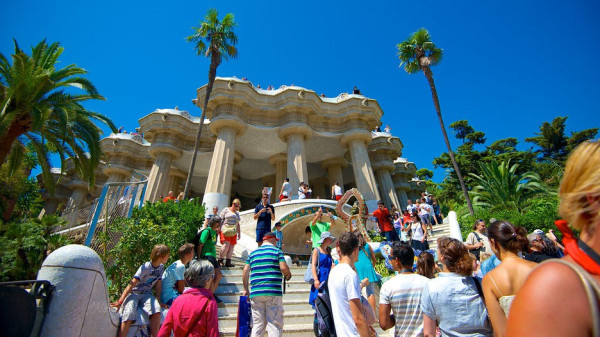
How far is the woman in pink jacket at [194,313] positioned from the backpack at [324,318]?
1.05 metres

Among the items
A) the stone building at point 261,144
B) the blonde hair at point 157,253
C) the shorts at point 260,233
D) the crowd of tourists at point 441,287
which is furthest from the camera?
the stone building at point 261,144

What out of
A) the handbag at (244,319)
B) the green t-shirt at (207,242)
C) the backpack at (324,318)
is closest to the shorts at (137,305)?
the handbag at (244,319)

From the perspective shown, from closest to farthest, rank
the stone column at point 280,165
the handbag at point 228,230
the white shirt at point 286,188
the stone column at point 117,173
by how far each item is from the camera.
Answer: the handbag at point 228,230
the white shirt at point 286,188
the stone column at point 280,165
the stone column at point 117,173

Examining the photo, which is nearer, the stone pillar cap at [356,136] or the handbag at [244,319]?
the handbag at [244,319]

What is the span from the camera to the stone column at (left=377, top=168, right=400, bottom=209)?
21.2 meters

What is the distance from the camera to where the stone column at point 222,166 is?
13572 millimetres

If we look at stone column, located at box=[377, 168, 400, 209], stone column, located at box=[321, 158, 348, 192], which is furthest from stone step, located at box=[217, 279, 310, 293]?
stone column, located at box=[377, 168, 400, 209]

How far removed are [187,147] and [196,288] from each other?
18.5 meters

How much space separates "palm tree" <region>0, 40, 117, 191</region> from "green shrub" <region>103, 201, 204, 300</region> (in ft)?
16.6

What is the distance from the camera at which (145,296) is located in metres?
3.57

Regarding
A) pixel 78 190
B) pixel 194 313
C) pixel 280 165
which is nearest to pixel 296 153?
pixel 280 165

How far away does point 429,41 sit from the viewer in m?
17.7

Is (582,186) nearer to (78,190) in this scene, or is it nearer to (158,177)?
(158,177)

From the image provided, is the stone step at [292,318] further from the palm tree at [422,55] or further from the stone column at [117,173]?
the stone column at [117,173]
